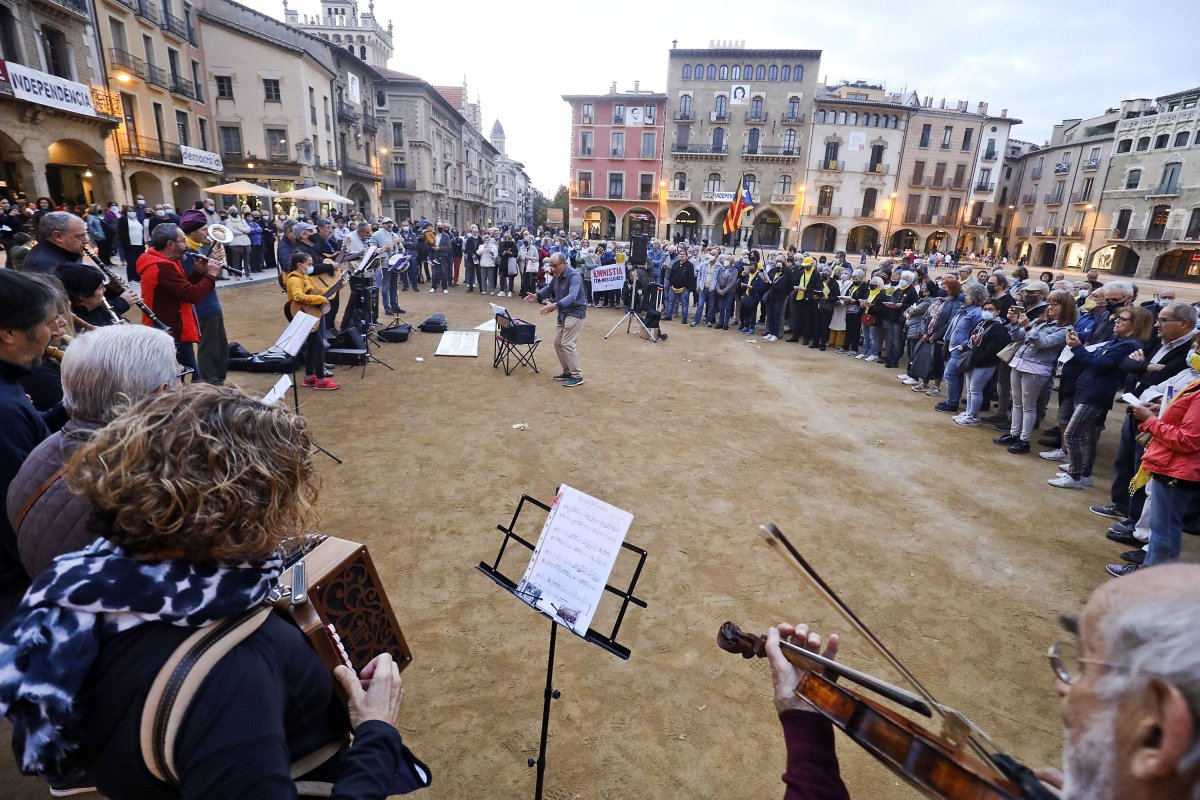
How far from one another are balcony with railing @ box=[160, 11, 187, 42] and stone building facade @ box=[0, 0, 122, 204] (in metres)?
5.47

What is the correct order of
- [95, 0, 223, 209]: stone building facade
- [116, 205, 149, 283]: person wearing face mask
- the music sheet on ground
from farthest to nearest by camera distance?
[95, 0, 223, 209]: stone building facade < [116, 205, 149, 283]: person wearing face mask < the music sheet on ground

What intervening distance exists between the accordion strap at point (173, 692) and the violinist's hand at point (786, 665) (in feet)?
4.34

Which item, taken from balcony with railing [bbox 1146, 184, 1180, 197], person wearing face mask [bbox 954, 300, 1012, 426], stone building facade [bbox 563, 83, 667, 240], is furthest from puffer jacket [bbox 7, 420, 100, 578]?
balcony with railing [bbox 1146, 184, 1180, 197]

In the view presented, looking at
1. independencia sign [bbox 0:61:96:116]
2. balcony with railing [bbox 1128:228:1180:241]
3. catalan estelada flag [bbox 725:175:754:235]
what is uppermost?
independencia sign [bbox 0:61:96:116]

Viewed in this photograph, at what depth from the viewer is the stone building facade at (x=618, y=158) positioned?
4581 cm

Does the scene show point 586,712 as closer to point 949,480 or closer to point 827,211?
point 949,480

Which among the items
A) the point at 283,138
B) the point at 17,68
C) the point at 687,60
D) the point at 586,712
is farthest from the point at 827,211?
the point at 586,712

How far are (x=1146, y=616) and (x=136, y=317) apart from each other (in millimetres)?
13083

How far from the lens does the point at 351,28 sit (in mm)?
56406

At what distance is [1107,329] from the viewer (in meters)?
7.08

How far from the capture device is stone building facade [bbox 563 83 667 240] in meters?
45.8

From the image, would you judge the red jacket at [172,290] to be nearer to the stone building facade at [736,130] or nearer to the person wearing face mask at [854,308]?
the person wearing face mask at [854,308]

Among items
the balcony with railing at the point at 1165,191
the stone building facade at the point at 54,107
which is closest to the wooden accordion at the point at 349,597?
the stone building facade at the point at 54,107

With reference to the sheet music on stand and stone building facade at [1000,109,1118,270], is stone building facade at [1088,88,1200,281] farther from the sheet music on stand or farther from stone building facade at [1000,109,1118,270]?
the sheet music on stand
